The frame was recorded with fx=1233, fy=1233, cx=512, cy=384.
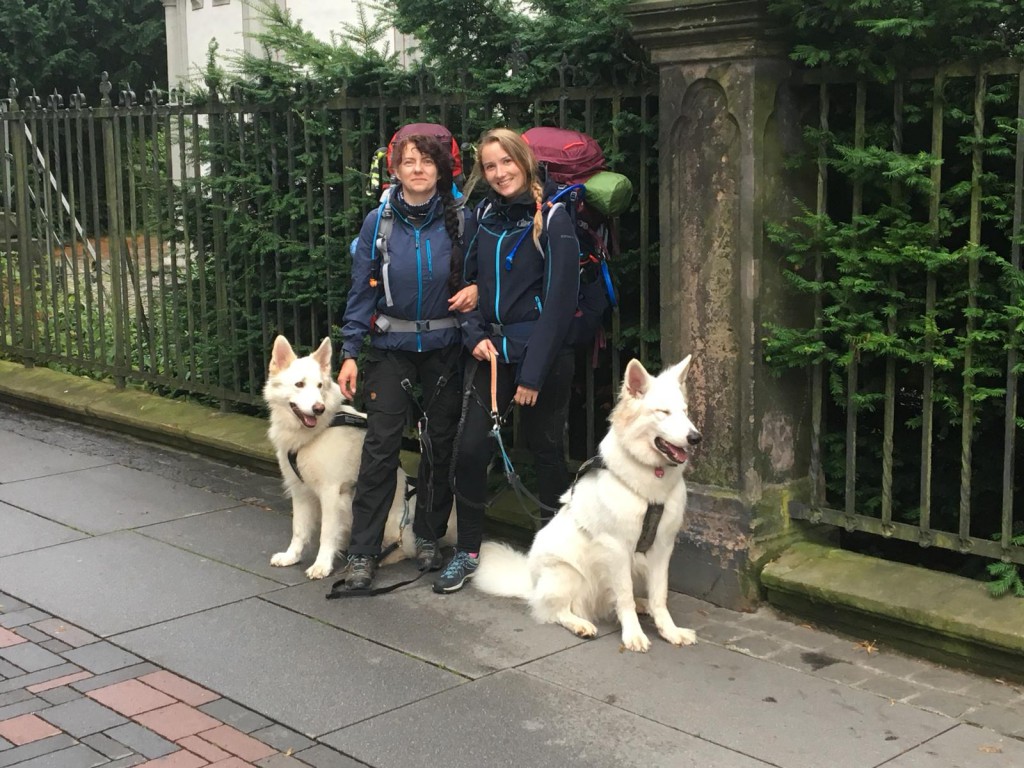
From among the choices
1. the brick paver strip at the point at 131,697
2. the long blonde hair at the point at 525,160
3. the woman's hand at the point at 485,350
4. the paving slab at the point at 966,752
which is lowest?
the paving slab at the point at 966,752

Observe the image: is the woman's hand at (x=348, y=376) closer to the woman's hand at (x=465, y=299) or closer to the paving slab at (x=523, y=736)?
the woman's hand at (x=465, y=299)

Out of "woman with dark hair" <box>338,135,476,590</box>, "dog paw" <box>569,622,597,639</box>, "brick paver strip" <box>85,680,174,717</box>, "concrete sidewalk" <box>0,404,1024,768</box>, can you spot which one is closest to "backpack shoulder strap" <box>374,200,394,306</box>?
"woman with dark hair" <box>338,135,476,590</box>

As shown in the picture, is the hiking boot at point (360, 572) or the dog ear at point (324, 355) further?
the dog ear at point (324, 355)

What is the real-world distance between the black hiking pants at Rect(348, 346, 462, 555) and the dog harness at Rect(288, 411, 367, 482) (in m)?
0.26

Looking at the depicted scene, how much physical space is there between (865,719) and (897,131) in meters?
2.35

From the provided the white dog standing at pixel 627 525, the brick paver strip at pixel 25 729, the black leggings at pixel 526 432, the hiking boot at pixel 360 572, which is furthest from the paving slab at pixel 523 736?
the black leggings at pixel 526 432

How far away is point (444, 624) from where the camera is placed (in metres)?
5.58

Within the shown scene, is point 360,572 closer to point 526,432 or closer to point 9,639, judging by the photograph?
point 526,432

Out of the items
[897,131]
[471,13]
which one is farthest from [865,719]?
[471,13]

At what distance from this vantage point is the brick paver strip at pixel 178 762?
165 inches

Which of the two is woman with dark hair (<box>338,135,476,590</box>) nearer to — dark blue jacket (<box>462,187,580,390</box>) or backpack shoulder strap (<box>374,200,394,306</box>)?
backpack shoulder strap (<box>374,200,394,306</box>)

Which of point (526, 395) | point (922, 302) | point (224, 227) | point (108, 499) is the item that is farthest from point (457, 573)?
point (224, 227)

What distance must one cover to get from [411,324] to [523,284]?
630 mm

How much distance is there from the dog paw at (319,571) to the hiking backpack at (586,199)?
1722 millimetres
